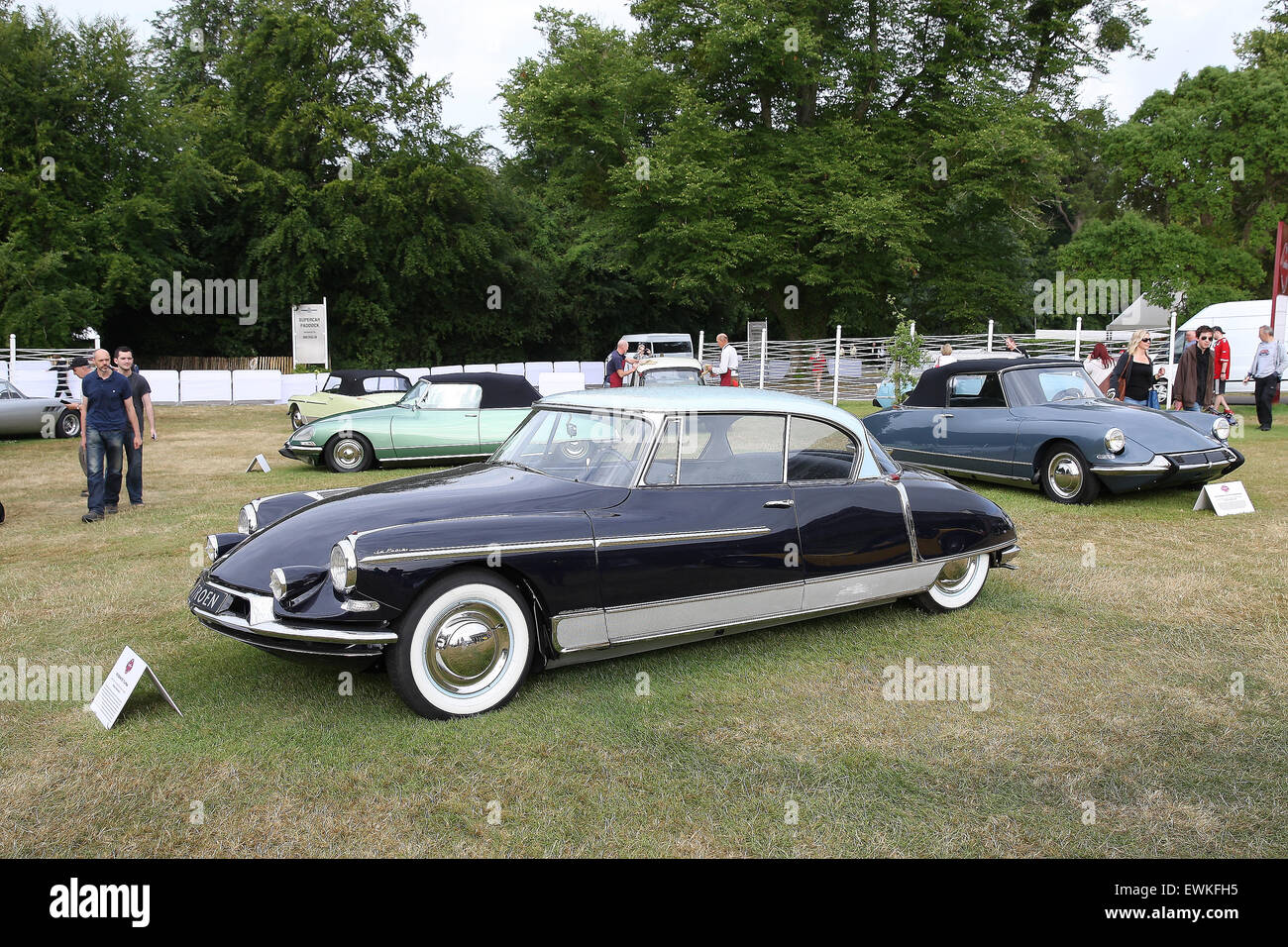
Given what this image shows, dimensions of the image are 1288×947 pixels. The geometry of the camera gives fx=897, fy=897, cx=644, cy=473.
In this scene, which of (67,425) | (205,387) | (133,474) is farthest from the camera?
(205,387)

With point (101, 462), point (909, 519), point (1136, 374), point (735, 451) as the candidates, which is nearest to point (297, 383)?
point (101, 462)

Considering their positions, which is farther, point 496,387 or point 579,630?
point 496,387

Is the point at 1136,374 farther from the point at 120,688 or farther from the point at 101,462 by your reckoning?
the point at 101,462

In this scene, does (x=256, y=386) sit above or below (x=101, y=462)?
above

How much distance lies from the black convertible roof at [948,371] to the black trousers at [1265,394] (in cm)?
815

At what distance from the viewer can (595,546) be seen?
4.21m

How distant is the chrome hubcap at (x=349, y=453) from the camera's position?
492 inches

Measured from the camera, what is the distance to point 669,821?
10.4ft

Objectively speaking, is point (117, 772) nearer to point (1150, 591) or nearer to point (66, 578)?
point (66, 578)

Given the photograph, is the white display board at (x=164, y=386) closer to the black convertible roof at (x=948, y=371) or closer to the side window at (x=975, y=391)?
the black convertible roof at (x=948, y=371)

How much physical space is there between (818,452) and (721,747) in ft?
6.47

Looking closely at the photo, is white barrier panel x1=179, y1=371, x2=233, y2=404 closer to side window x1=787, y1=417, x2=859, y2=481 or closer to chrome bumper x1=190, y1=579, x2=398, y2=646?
chrome bumper x1=190, y1=579, x2=398, y2=646

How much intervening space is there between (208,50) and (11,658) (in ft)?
150

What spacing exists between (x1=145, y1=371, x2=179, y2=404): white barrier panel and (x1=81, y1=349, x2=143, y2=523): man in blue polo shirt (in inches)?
760
